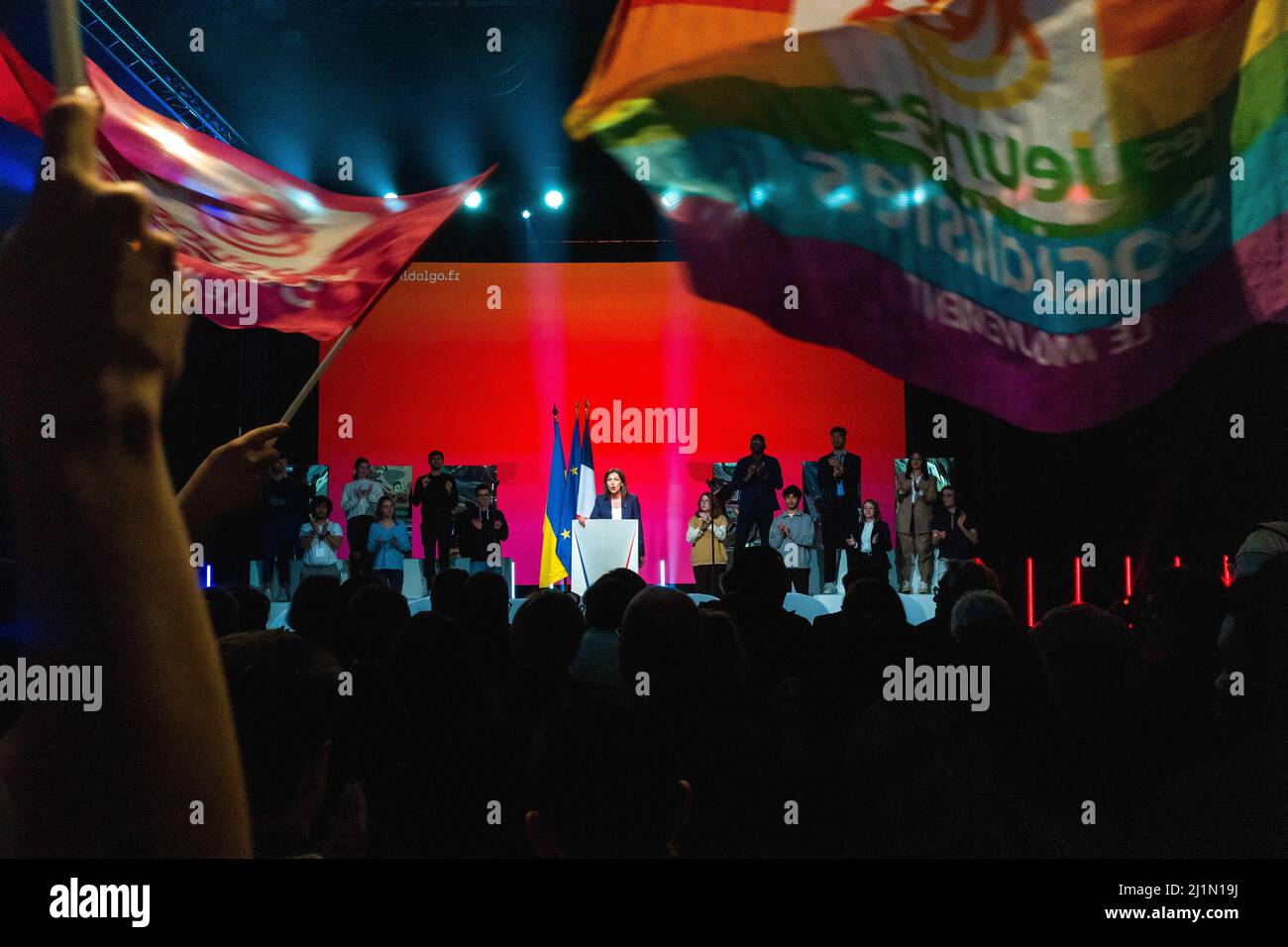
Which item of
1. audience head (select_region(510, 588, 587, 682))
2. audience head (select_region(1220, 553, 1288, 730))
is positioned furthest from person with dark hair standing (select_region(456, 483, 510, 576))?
audience head (select_region(1220, 553, 1288, 730))

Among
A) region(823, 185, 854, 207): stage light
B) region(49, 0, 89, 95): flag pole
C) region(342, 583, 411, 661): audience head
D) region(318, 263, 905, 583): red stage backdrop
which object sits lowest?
region(342, 583, 411, 661): audience head

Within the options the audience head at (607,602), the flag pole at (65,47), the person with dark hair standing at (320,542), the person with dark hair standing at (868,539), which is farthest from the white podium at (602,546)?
the flag pole at (65,47)

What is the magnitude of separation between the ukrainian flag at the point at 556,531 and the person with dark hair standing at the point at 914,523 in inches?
128

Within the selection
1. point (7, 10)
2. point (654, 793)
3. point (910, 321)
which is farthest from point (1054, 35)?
point (7, 10)

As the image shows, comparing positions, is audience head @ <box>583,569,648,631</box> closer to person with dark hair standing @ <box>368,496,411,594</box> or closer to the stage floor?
the stage floor

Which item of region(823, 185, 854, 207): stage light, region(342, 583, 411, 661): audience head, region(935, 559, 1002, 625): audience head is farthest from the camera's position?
region(935, 559, 1002, 625): audience head

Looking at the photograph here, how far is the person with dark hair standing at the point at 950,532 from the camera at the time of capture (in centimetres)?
970

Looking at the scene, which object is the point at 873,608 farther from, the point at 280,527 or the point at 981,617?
the point at 280,527

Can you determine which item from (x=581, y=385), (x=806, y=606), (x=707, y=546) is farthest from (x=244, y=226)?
(x=581, y=385)

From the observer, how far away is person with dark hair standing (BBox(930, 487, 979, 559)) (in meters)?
9.70

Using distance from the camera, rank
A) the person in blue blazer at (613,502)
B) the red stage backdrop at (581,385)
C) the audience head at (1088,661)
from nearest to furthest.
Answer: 1. the audience head at (1088,661)
2. the person in blue blazer at (613,502)
3. the red stage backdrop at (581,385)

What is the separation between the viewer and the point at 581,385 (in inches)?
491

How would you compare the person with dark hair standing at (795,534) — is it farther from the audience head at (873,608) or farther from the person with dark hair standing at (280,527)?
the audience head at (873,608)

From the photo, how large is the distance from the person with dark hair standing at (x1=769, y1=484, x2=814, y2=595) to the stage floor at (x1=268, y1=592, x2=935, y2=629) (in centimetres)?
52
